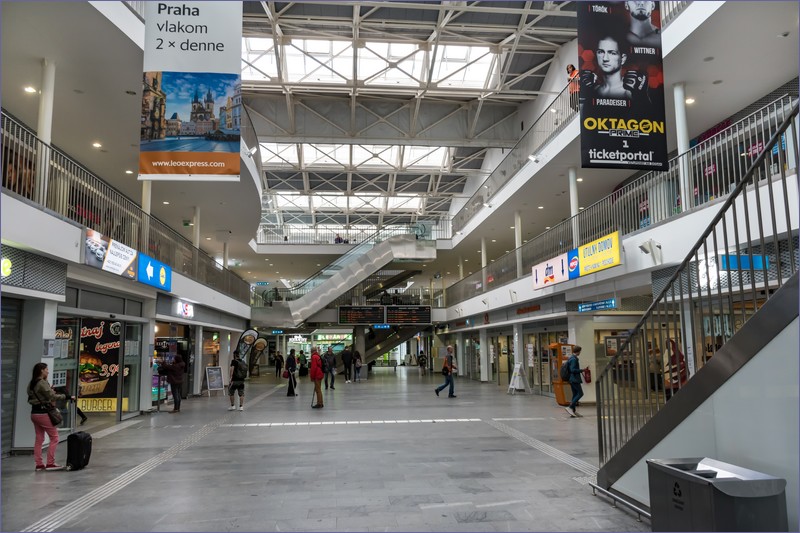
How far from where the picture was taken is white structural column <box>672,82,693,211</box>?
10.4 metres

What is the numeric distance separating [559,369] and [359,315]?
45.3 feet

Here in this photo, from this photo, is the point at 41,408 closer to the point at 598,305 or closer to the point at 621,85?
the point at 621,85

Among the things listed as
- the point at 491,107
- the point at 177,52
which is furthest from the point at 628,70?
the point at 491,107

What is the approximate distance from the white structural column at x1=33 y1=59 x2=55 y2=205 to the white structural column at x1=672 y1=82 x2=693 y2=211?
10.9 m

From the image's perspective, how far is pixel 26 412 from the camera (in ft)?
29.0

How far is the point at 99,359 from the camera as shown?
1327 centimetres

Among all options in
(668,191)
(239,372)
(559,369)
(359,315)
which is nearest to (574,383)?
(559,369)

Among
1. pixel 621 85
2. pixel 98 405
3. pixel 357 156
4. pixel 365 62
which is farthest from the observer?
pixel 357 156

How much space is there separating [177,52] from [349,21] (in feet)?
35.8

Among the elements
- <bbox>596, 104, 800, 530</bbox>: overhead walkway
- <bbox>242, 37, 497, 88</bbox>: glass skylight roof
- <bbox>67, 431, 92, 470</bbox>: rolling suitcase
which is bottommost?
<bbox>67, 431, 92, 470</bbox>: rolling suitcase

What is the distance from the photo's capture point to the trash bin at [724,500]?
12.4ft

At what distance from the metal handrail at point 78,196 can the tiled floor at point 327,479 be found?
13.4 ft

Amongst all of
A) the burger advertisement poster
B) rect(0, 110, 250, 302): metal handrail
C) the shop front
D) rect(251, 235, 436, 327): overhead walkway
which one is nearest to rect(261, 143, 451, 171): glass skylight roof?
rect(251, 235, 436, 327): overhead walkway

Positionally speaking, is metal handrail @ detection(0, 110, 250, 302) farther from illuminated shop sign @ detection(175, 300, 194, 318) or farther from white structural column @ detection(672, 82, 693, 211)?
white structural column @ detection(672, 82, 693, 211)
